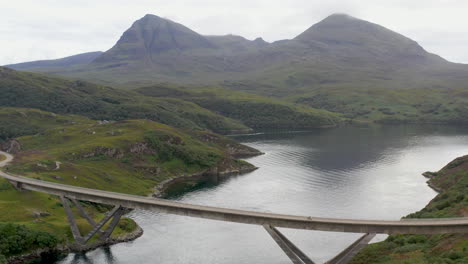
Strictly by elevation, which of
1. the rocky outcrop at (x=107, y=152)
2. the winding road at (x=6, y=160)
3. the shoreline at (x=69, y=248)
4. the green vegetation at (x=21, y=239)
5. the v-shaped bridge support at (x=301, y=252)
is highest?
the rocky outcrop at (x=107, y=152)

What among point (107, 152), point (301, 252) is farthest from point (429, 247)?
point (107, 152)

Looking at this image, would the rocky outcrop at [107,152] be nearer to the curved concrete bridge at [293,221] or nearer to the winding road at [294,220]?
the winding road at [294,220]

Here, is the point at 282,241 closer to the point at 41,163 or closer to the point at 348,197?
the point at 348,197

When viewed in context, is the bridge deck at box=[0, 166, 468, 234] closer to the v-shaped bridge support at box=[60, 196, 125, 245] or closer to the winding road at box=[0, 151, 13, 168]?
the v-shaped bridge support at box=[60, 196, 125, 245]

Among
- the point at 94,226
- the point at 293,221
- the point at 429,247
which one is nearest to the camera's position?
the point at 293,221

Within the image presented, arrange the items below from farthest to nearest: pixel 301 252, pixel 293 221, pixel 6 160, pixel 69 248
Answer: pixel 6 160, pixel 69 248, pixel 301 252, pixel 293 221

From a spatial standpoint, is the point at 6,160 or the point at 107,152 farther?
the point at 107,152

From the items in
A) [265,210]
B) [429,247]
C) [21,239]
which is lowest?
[265,210]

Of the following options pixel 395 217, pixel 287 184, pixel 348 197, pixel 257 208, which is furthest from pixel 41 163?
pixel 395 217

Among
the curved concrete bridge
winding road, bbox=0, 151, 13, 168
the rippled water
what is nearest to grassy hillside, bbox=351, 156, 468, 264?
the curved concrete bridge

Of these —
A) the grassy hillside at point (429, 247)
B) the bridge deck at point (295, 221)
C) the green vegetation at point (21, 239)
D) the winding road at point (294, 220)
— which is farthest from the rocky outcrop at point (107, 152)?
the grassy hillside at point (429, 247)

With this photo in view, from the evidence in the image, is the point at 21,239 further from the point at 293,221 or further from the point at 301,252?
the point at 301,252
